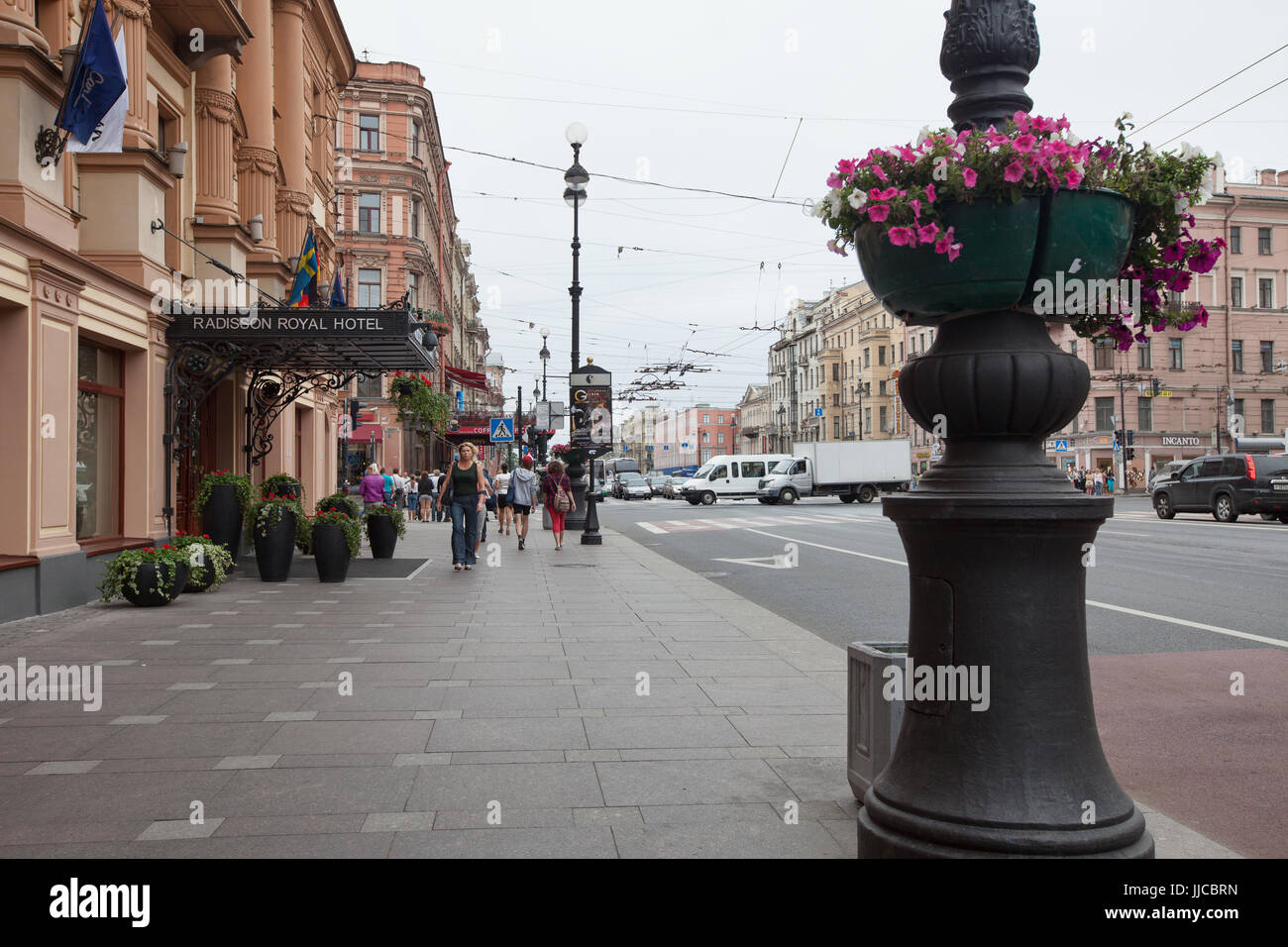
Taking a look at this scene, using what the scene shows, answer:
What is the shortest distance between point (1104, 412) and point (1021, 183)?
65.2 metres

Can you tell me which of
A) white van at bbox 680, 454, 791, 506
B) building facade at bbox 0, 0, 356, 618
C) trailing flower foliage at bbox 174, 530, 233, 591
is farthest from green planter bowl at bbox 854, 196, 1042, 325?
white van at bbox 680, 454, 791, 506

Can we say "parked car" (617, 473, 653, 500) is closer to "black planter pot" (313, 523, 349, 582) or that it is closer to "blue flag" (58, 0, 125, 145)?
"black planter pot" (313, 523, 349, 582)

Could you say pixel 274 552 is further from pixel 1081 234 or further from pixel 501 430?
pixel 501 430

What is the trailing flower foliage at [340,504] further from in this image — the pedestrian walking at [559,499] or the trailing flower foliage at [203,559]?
the pedestrian walking at [559,499]

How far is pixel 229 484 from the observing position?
14.4 metres

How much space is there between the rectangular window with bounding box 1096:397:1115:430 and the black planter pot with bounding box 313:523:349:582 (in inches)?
2282

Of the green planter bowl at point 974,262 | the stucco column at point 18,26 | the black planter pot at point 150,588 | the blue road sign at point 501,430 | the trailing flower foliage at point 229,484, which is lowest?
the black planter pot at point 150,588

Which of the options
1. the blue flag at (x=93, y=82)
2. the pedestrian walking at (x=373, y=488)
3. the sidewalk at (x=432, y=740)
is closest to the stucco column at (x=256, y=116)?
the pedestrian walking at (x=373, y=488)

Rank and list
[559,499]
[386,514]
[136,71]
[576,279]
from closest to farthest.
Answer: [136,71] → [386,514] → [559,499] → [576,279]

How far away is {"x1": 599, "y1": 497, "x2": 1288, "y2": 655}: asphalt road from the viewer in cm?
947

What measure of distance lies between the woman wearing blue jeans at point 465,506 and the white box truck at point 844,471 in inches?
1312

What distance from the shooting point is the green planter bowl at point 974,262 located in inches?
121

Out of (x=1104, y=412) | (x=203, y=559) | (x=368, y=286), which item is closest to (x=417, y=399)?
(x=203, y=559)
